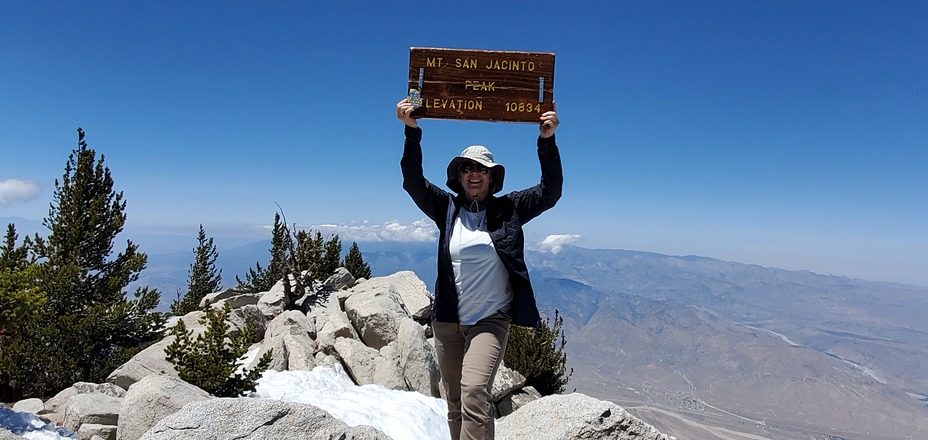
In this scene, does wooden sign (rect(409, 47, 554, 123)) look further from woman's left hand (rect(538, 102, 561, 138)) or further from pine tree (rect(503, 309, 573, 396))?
pine tree (rect(503, 309, 573, 396))

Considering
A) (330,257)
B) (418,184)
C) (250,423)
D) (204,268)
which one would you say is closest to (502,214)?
(418,184)

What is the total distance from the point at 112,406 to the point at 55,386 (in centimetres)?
792

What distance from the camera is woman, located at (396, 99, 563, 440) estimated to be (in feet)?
13.7

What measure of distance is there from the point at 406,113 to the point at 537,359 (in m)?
9.86

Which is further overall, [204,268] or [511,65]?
[204,268]

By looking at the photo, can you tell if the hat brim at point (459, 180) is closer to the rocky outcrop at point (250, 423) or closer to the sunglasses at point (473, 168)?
the sunglasses at point (473, 168)

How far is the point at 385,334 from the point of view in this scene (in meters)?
→ 12.7

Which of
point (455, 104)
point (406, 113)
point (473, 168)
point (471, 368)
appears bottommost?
point (471, 368)

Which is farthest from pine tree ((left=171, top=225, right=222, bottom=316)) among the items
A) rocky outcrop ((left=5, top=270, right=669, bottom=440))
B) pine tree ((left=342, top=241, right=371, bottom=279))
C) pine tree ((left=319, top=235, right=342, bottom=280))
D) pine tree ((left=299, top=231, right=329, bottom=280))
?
rocky outcrop ((left=5, top=270, right=669, bottom=440))

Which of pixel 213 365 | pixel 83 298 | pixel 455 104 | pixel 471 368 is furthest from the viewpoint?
pixel 83 298

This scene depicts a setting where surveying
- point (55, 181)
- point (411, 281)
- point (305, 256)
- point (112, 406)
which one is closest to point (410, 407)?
point (112, 406)

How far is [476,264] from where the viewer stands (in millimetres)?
4348

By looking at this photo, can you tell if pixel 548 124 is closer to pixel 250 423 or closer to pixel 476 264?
pixel 476 264

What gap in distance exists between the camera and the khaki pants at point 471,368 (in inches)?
162
